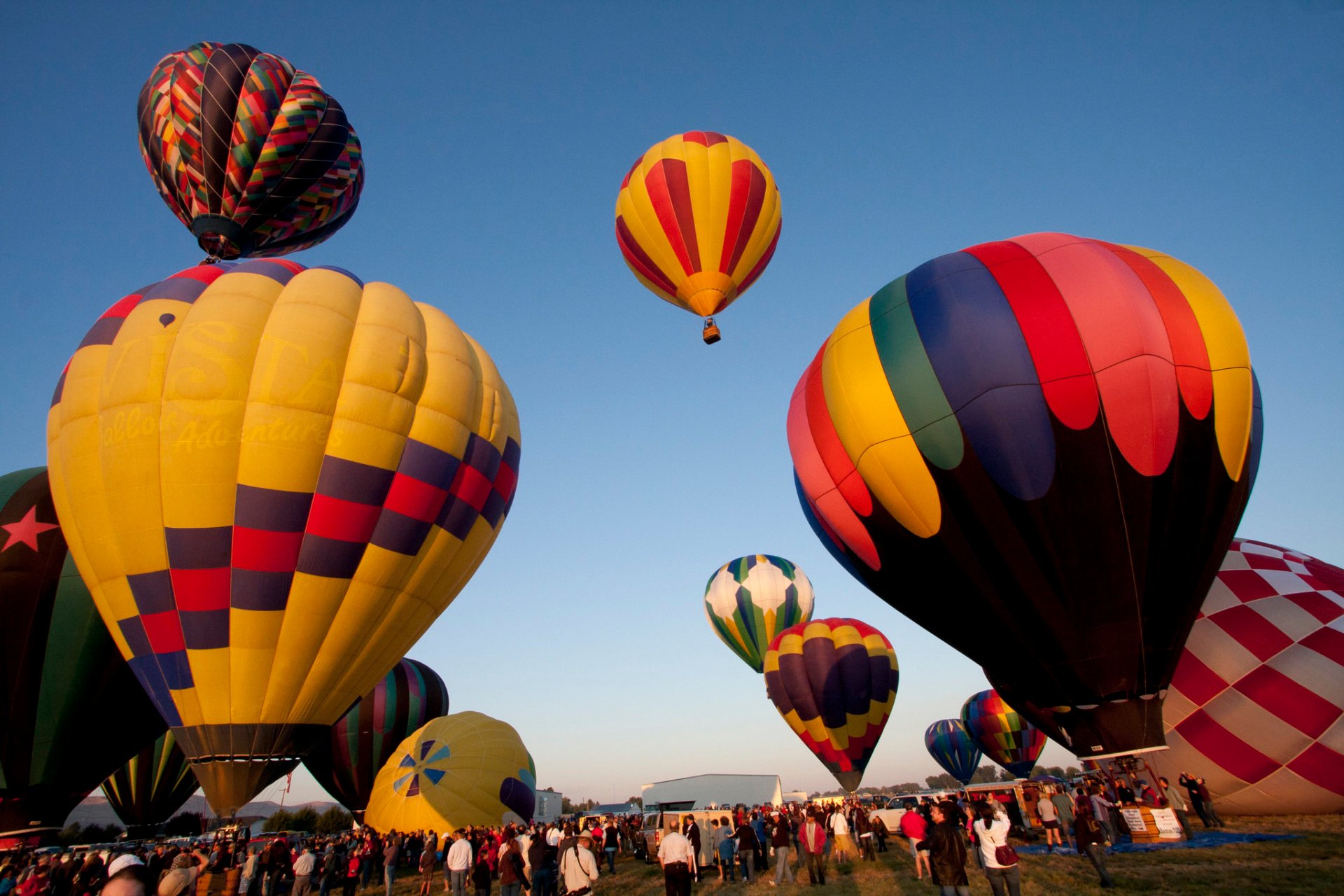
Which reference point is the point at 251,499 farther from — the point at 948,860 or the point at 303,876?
the point at 948,860

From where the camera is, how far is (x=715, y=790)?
32.8 meters

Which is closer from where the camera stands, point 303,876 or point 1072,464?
point 1072,464

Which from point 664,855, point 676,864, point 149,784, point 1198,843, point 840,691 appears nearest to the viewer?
point 676,864

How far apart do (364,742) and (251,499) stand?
39.1ft

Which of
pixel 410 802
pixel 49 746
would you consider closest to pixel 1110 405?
pixel 410 802

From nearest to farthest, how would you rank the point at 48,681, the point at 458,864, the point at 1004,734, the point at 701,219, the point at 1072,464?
the point at 1072,464 → the point at 458,864 → the point at 48,681 → the point at 701,219 → the point at 1004,734

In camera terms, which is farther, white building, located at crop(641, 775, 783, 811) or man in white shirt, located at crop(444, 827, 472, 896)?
white building, located at crop(641, 775, 783, 811)

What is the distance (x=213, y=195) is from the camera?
48.8 ft

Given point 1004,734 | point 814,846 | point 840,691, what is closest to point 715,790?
point 1004,734

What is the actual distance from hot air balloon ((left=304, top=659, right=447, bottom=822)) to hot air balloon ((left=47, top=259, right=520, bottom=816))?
29.2ft

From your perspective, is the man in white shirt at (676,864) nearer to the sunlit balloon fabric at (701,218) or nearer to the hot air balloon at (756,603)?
the sunlit balloon fabric at (701,218)

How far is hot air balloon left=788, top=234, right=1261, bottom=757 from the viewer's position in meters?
8.60

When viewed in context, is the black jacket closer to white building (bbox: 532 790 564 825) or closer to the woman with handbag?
the woman with handbag

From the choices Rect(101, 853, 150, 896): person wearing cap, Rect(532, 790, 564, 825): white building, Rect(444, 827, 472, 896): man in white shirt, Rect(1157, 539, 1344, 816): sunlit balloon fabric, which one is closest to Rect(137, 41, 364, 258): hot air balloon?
Rect(444, 827, 472, 896): man in white shirt
